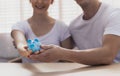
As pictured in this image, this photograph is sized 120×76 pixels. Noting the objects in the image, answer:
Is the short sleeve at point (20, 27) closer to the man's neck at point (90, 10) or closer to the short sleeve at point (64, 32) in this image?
the short sleeve at point (64, 32)

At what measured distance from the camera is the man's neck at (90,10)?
145 cm

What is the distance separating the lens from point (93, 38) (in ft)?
4.62

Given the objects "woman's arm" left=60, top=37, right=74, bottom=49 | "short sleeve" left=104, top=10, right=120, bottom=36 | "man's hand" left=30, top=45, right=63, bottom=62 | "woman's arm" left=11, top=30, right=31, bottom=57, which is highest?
"short sleeve" left=104, top=10, right=120, bottom=36

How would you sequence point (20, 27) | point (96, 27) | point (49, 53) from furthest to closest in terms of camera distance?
point (20, 27)
point (96, 27)
point (49, 53)

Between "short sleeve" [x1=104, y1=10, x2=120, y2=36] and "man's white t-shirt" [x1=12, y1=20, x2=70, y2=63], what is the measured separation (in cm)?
43

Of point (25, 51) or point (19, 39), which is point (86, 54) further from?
point (19, 39)

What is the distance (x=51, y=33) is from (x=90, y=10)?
0.32 m

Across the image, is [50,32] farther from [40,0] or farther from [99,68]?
[99,68]

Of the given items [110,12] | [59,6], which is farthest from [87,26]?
[59,6]

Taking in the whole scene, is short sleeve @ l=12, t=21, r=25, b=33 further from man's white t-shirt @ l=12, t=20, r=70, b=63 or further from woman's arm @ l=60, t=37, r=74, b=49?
woman's arm @ l=60, t=37, r=74, b=49

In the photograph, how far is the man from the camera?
1049 mm

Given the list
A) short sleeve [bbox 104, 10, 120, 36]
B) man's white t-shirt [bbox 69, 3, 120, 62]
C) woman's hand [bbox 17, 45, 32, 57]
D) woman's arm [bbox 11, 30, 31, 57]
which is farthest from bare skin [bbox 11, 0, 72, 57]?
short sleeve [bbox 104, 10, 120, 36]

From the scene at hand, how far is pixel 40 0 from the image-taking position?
5.02 ft

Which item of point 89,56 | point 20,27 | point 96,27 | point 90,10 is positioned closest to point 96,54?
point 89,56
